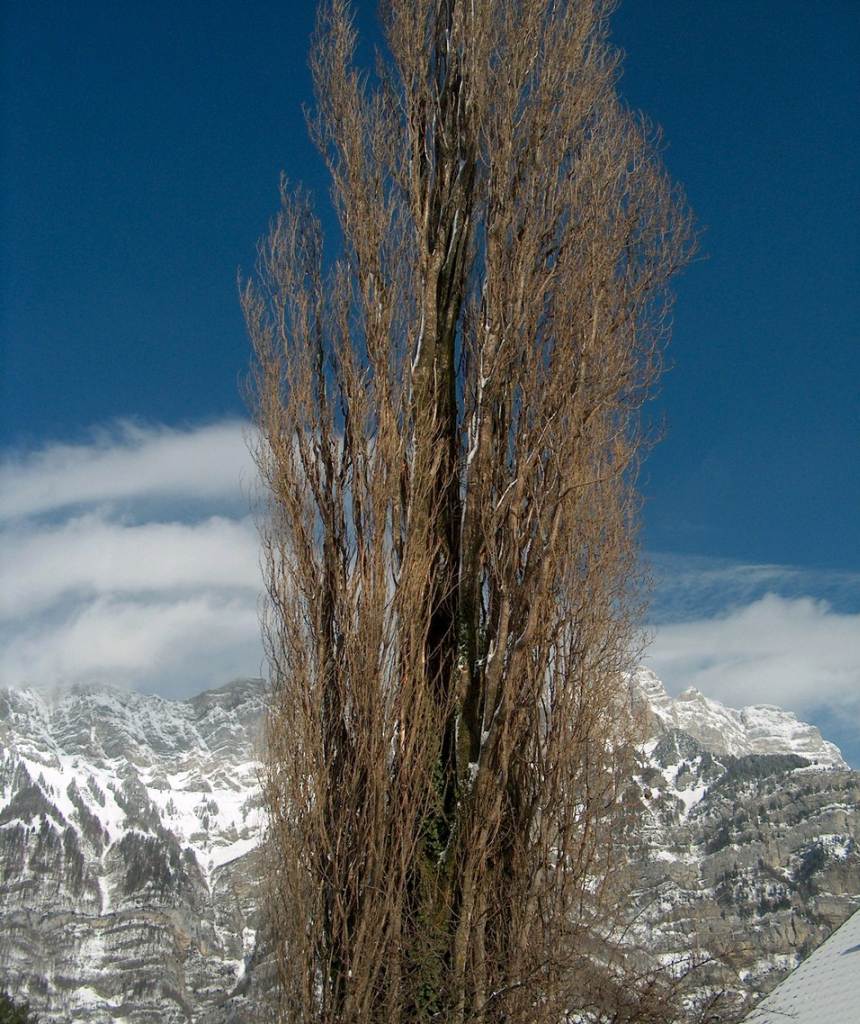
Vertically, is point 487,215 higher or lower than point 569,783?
higher

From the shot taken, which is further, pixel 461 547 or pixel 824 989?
pixel 824 989

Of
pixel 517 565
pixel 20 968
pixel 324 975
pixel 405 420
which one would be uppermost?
pixel 20 968

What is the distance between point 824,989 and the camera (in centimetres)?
1120

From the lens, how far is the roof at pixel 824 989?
10250mm

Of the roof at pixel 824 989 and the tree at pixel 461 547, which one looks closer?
the tree at pixel 461 547

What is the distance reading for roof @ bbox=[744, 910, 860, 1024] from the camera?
10.2 meters

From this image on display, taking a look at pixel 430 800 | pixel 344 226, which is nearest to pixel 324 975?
pixel 430 800

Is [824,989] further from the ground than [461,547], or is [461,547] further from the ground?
[461,547]

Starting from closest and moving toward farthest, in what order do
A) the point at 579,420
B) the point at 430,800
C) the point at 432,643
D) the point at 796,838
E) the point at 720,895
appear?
the point at 430,800, the point at 432,643, the point at 579,420, the point at 720,895, the point at 796,838

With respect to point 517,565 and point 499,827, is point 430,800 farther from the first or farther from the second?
point 517,565

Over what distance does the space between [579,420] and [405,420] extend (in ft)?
3.53

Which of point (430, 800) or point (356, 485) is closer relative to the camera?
point (430, 800)

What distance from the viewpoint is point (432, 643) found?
5.91 meters

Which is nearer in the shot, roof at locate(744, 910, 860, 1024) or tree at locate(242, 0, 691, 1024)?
tree at locate(242, 0, 691, 1024)
